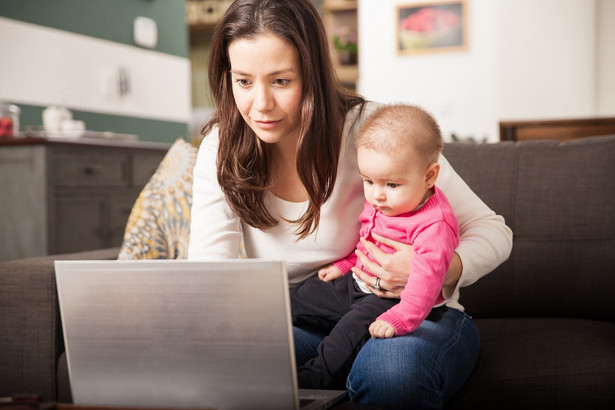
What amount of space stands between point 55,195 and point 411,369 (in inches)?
95.9

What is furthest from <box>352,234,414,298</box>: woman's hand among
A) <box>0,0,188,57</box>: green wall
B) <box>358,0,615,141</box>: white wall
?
<box>358,0,615,141</box>: white wall

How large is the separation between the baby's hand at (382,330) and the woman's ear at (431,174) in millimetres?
283

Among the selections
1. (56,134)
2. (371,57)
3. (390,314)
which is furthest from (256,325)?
(371,57)

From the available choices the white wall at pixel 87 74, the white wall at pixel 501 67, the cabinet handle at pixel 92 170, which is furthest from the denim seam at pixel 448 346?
the white wall at pixel 501 67

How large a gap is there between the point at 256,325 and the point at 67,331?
0.99ft

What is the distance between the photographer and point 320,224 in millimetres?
1601

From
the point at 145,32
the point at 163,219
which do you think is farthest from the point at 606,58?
the point at 163,219

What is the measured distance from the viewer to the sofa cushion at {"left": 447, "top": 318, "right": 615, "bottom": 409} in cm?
148

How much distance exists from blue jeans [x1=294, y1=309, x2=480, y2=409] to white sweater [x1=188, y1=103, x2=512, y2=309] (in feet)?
0.55

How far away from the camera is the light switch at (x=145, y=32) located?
4.91 metres

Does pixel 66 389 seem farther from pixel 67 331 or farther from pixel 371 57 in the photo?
pixel 371 57

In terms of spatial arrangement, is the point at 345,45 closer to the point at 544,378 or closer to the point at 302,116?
the point at 302,116

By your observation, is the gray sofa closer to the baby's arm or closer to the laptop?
the baby's arm

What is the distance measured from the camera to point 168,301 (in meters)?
0.99
